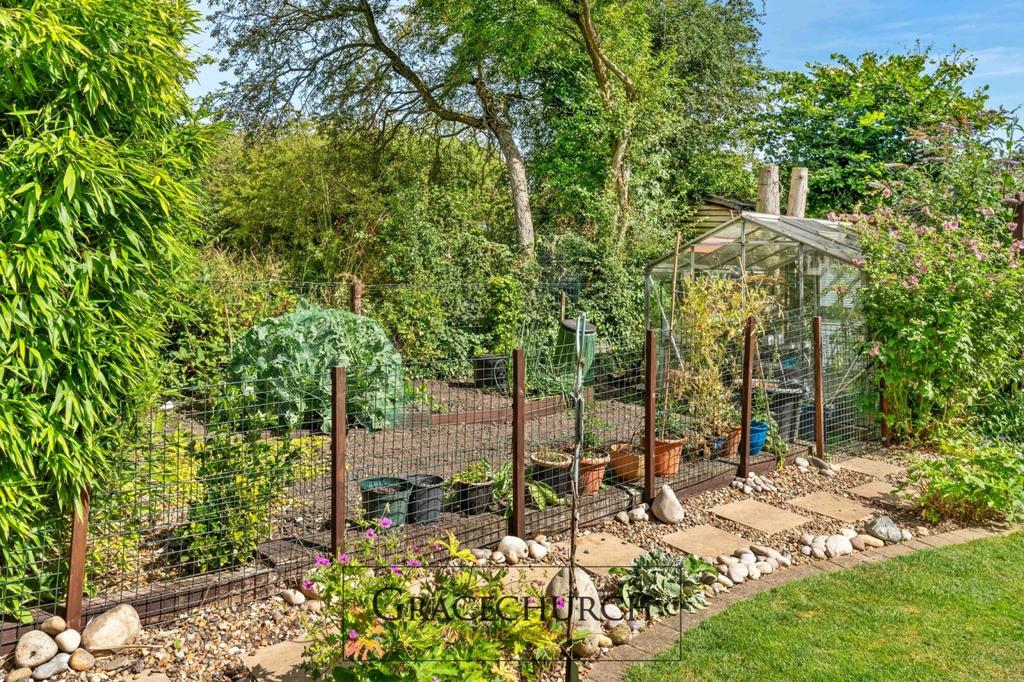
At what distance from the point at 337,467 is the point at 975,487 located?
4.30 meters

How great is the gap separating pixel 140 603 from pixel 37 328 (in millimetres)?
1315

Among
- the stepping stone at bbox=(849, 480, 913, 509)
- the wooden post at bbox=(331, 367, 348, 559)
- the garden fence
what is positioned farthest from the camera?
the stepping stone at bbox=(849, 480, 913, 509)

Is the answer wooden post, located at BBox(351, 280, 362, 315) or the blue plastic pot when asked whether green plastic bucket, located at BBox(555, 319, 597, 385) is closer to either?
wooden post, located at BBox(351, 280, 362, 315)

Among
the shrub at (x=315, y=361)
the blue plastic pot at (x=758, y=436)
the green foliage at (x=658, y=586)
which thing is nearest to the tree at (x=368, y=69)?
the shrub at (x=315, y=361)

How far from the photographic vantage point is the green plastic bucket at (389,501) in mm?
4359

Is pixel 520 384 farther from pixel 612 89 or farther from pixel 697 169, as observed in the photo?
pixel 697 169

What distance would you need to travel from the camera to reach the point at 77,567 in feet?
10.8

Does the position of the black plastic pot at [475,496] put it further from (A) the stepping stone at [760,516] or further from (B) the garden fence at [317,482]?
(A) the stepping stone at [760,516]

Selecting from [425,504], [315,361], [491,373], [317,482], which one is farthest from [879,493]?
[315,361]

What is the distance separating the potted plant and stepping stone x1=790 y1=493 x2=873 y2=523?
2.37 m

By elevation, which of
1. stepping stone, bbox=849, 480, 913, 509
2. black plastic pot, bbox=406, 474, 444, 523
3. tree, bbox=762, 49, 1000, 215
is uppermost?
tree, bbox=762, 49, 1000, 215

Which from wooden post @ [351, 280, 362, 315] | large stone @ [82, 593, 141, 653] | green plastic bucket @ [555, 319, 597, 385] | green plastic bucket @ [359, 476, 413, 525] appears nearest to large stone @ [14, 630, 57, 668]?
large stone @ [82, 593, 141, 653]

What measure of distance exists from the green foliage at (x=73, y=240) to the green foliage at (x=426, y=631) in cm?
131

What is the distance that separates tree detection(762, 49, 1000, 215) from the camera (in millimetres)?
14008
